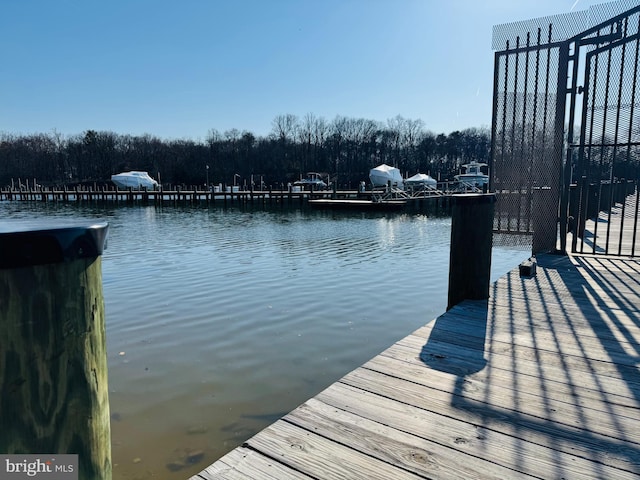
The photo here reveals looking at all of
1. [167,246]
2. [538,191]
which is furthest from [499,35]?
[167,246]

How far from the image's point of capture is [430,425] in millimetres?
2088

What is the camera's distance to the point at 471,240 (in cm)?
418

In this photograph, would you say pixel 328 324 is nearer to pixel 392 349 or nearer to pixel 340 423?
pixel 392 349

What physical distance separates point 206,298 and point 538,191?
19.3 feet

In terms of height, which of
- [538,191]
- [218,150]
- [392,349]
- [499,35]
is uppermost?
[218,150]

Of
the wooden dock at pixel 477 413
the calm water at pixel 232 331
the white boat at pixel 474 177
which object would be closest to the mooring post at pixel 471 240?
the wooden dock at pixel 477 413

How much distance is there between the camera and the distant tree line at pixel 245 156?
8288 cm

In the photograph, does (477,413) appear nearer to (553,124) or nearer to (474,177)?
(553,124)

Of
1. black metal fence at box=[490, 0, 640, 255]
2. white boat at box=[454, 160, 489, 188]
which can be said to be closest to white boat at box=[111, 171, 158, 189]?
white boat at box=[454, 160, 489, 188]

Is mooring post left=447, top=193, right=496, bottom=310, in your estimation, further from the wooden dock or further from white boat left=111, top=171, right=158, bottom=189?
white boat left=111, top=171, right=158, bottom=189

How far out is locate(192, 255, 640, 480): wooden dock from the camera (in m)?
1.78

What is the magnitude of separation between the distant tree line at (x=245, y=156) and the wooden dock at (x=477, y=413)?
7838cm

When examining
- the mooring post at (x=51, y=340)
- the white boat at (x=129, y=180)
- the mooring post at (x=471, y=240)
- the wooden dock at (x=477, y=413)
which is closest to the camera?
the mooring post at (x=51, y=340)

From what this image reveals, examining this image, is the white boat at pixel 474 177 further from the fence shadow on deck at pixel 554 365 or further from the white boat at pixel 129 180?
the fence shadow on deck at pixel 554 365
